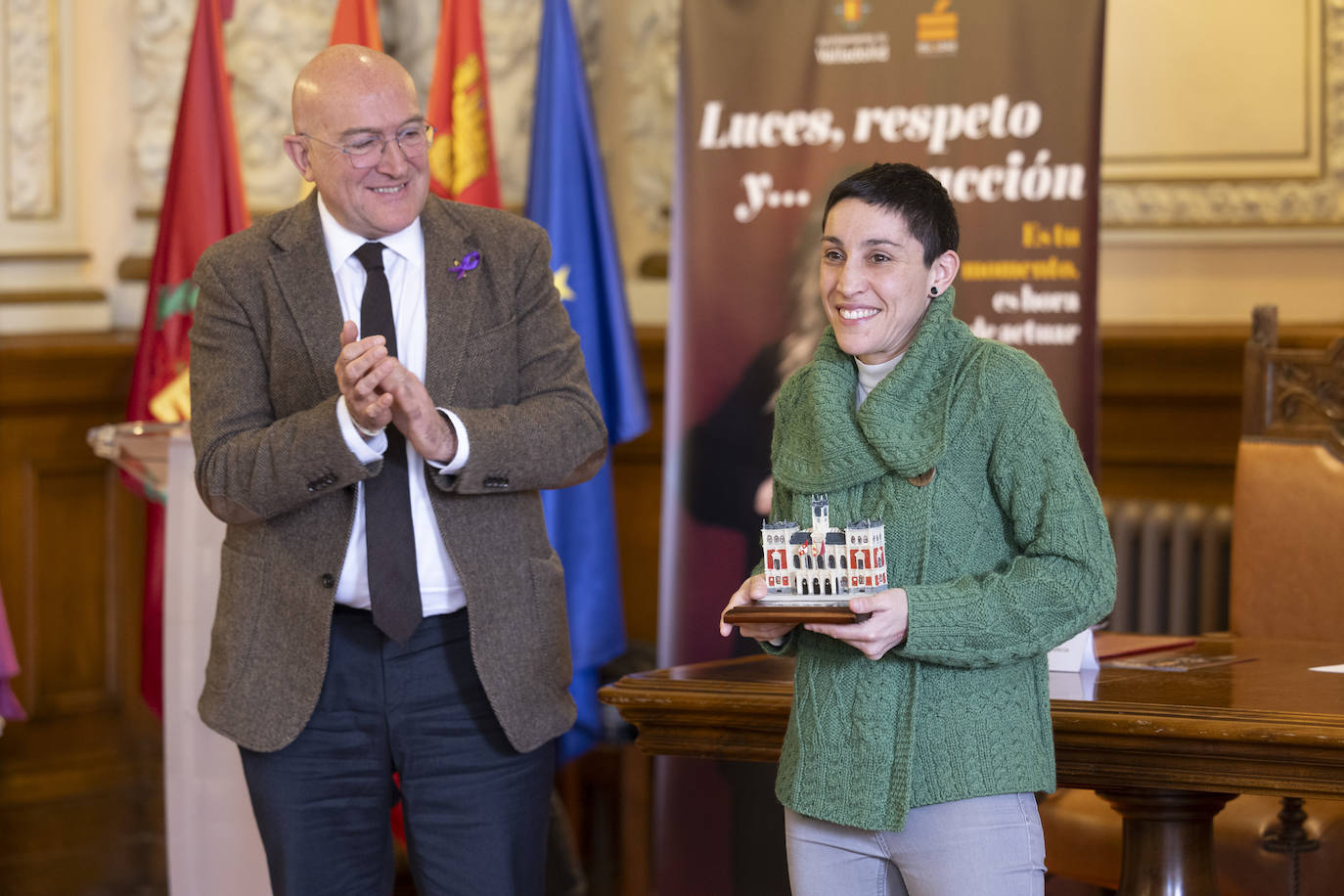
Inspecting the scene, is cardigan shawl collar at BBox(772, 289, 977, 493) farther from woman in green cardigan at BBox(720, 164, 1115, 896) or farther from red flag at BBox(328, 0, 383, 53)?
red flag at BBox(328, 0, 383, 53)

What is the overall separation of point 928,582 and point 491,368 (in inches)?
35.0

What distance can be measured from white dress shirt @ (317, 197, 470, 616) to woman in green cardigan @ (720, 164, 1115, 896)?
2.14 ft

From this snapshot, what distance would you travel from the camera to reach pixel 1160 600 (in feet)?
13.7

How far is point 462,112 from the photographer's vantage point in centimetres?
420

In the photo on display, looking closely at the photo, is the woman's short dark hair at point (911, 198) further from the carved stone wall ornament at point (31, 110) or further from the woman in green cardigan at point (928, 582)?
the carved stone wall ornament at point (31, 110)

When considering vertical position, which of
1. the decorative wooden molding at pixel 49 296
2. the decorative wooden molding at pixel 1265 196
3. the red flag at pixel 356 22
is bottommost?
the decorative wooden molding at pixel 49 296

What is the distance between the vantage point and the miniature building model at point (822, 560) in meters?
1.84

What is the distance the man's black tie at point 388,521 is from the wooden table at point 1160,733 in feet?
1.22

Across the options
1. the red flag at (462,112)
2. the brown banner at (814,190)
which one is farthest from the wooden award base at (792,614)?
the red flag at (462,112)

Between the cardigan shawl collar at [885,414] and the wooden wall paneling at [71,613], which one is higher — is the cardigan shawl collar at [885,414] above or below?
above

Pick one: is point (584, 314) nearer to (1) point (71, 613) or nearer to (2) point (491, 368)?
(2) point (491, 368)

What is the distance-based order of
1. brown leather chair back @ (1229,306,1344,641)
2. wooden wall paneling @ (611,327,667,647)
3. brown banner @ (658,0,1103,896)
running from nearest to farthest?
brown leather chair back @ (1229,306,1344,641)
brown banner @ (658,0,1103,896)
wooden wall paneling @ (611,327,667,647)

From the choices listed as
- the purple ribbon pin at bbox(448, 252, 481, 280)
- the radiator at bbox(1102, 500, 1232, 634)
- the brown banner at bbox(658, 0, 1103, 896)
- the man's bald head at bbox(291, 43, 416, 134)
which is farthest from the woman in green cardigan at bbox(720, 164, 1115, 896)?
the radiator at bbox(1102, 500, 1232, 634)

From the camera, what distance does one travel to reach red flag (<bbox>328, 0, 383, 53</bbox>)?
4.21 meters
